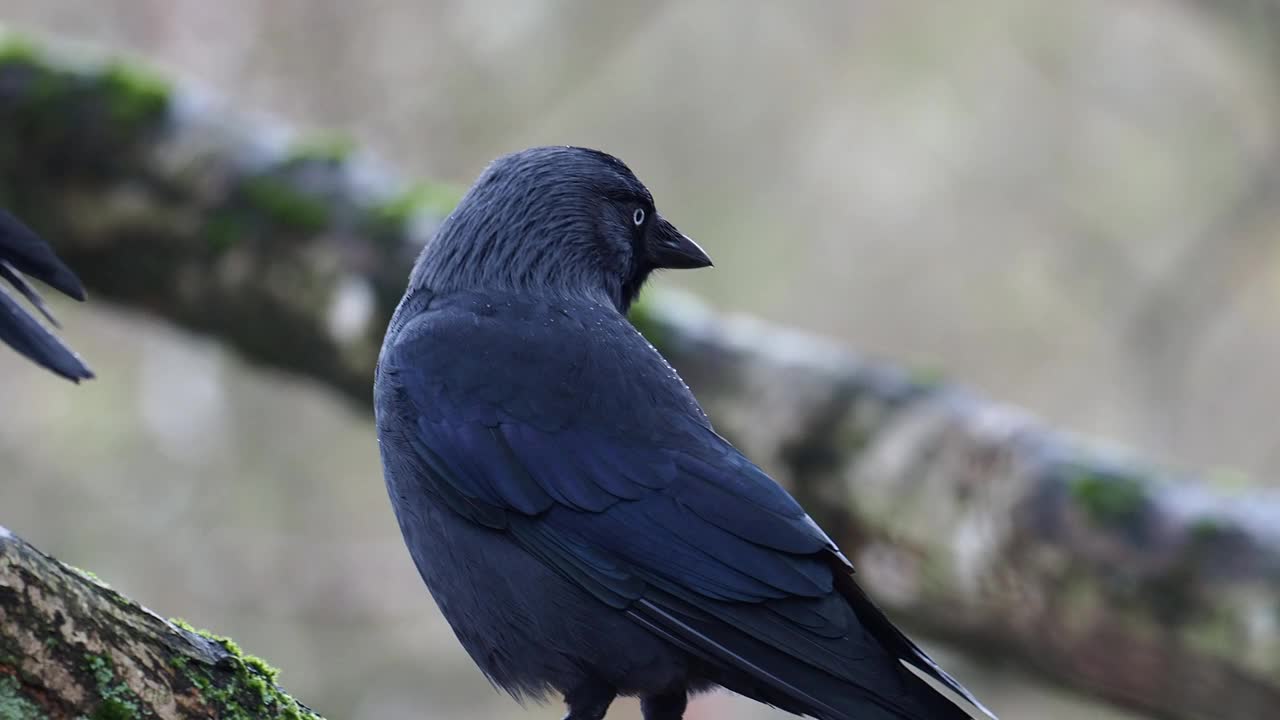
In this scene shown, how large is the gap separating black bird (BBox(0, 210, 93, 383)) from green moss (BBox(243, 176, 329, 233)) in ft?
9.12

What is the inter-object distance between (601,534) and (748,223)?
481 inches

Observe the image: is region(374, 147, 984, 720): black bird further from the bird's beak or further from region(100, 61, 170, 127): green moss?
region(100, 61, 170, 127): green moss

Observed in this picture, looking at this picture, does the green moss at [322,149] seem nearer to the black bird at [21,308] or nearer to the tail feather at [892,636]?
the black bird at [21,308]

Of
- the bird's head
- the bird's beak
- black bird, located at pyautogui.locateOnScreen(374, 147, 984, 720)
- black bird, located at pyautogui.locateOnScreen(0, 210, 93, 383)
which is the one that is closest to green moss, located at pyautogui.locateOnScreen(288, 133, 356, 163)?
the bird's head

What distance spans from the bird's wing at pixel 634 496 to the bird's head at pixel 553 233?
0.17m

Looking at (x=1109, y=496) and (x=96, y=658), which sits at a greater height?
(x=1109, y=496)

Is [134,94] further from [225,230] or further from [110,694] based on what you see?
[110,694]

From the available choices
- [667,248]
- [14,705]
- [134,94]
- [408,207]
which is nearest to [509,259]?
[667,248]

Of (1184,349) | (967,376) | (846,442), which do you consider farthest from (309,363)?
(967,376)

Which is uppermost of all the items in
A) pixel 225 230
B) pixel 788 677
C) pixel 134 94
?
pixel 134 94

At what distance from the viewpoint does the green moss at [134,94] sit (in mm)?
5605

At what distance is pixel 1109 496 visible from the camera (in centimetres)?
473

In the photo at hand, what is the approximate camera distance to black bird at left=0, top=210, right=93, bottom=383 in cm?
250

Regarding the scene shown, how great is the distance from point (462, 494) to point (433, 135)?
31.6 ft
